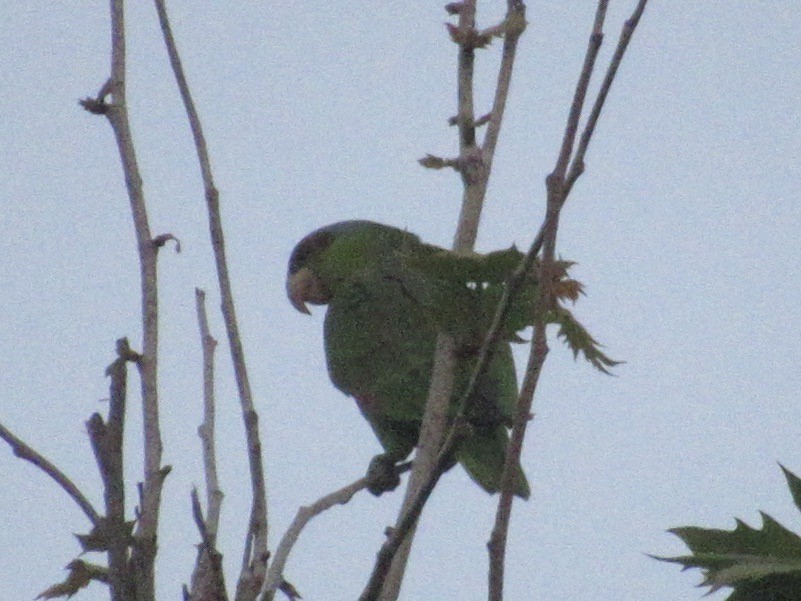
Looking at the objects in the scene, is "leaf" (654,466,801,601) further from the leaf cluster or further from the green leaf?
the leaf cluster

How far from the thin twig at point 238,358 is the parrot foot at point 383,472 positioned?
44.4 inches

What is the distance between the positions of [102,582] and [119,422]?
635 millimetres

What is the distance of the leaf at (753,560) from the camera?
1.53 meters

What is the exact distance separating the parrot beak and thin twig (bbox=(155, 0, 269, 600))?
9.09 ft

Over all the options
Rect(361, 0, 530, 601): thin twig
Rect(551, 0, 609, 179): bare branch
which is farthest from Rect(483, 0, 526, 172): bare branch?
Rect(551, 0, 609, 179): bare branch

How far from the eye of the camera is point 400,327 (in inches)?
172

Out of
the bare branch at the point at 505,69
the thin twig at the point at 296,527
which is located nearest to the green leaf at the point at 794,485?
the thin twig at the point at 296,527

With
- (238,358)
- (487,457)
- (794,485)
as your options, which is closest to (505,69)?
(238,358)

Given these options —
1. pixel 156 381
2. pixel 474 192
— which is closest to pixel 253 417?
pixel 156 381

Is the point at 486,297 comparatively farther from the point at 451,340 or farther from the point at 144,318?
the point at 144,318

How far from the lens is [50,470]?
1.83 metres

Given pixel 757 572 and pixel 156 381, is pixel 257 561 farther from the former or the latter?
pixel 757 572

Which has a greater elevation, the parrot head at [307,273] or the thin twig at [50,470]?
the parrot head at [307,273]

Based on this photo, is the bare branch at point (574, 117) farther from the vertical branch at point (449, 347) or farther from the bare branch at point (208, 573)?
the bare branch at point (208, 573)
